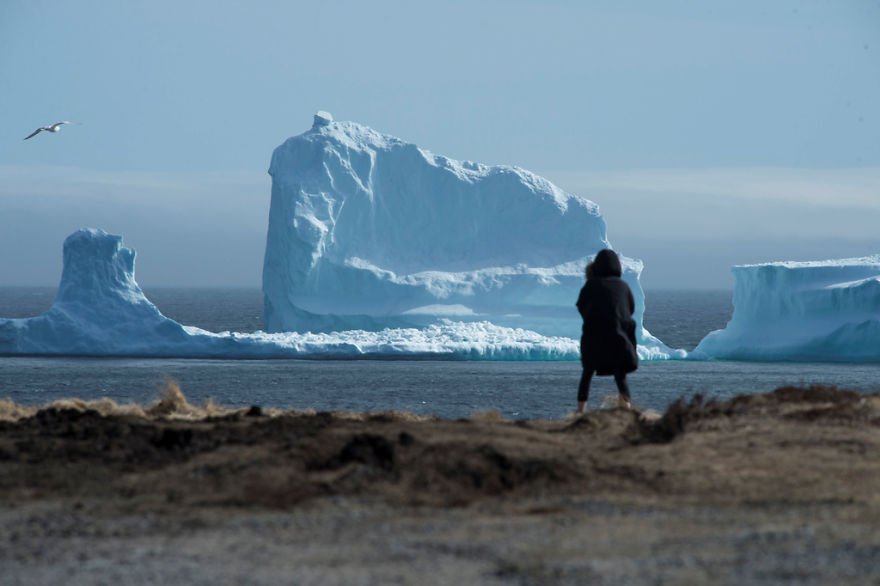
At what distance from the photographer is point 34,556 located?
4797mm

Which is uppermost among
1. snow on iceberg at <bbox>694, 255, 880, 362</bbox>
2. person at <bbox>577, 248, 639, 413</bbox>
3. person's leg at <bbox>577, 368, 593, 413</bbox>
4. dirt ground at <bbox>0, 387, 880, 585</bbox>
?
snow on iceberg at <bbox>694, 255, 880, 362</bbox>

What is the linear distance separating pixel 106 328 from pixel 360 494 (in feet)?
105

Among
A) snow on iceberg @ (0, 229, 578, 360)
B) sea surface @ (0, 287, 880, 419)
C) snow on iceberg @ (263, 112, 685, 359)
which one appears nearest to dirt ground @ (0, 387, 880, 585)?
sea surface @ (0, 287, 880, 419)

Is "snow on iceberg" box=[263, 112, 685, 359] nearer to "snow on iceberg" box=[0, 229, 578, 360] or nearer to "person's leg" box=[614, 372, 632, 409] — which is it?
"snow on iceberg" box=[0, 229, 578, 360]

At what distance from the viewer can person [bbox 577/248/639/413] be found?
8781 mm

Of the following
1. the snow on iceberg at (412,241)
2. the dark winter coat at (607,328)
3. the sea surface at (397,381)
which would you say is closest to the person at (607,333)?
the dark winter coat at (607,328)

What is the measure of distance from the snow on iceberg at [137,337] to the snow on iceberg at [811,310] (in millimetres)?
5151

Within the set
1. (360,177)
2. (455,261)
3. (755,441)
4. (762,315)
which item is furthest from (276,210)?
(755,441)

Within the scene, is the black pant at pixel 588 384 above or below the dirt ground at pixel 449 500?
above

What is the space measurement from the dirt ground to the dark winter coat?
3.12 feet

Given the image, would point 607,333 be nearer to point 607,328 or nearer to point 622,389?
point 607,328

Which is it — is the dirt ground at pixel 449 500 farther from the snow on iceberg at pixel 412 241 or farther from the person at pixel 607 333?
the snow on iceberg at pixel 412 241

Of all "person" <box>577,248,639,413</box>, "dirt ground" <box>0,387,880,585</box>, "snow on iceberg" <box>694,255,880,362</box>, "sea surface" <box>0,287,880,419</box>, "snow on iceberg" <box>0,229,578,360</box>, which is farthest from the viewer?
"snow on iceberg" <box>0,229,578,360</box>

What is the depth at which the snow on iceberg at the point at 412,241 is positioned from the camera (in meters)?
37.6
